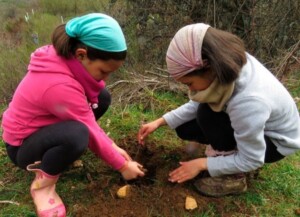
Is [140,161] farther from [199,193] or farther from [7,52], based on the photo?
[7,52]

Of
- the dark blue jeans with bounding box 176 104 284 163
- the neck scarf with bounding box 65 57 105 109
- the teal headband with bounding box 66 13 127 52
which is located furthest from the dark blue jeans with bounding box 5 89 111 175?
the dark blue jeans with bounding box 176 104 284 163

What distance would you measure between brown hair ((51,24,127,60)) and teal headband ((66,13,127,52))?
21mm

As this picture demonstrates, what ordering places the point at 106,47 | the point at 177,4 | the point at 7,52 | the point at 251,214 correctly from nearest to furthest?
the point at 106,47
the point at 251,214
the point at 177,4
the point at 7,52

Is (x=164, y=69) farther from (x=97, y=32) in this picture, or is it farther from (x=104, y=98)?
(x=97, y=32)

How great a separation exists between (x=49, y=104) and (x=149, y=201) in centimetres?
69

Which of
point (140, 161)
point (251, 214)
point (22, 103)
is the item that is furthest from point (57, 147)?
point (251, 214)

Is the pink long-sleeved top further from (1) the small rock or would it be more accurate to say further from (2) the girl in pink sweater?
(1) the small rock

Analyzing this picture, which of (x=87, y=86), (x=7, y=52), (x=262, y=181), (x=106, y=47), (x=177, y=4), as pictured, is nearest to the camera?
(x=106, y=47)

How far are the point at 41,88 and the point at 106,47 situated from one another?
0.34 metres

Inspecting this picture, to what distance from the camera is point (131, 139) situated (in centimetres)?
249

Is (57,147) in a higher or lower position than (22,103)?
lower

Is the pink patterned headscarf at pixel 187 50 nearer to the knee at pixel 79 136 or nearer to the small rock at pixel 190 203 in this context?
the knee at pixel 79 136

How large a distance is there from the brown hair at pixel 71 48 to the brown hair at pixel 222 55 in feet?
1.18

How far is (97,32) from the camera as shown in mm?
1630
